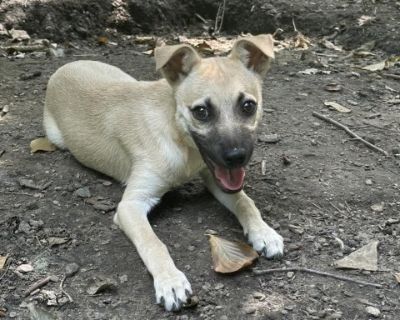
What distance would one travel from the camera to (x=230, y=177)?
419 centimetres

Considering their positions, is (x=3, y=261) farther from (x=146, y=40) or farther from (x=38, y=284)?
(x=146, y=40)

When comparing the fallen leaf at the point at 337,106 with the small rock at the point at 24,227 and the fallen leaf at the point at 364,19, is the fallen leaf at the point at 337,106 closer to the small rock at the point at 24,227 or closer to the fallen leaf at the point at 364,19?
the fallen leaf at the point at 364,19

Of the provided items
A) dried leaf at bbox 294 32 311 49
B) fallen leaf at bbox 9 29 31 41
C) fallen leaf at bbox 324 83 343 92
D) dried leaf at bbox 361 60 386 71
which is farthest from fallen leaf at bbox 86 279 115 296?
dried leaf at bbox 294 32 311 49

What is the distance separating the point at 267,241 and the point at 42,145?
2397 millimetres

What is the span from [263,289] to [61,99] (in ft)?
9.00

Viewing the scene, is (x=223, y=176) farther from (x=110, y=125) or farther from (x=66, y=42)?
(x=66, y=42)

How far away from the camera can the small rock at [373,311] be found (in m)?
3.45

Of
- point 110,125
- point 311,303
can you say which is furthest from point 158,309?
point 110,125

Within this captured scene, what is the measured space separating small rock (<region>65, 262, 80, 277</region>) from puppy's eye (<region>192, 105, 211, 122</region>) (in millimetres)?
1255

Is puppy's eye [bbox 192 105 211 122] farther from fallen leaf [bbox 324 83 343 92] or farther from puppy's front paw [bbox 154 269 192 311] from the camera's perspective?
fallen leaf [bbox 324 83 343 92]

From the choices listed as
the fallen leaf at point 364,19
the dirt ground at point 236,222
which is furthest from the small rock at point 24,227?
the fallen leaf at point 364,19

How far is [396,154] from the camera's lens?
17.6ft

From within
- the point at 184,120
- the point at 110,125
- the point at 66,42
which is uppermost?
the point at 184,120

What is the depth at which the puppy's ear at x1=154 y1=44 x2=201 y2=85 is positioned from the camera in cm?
423
